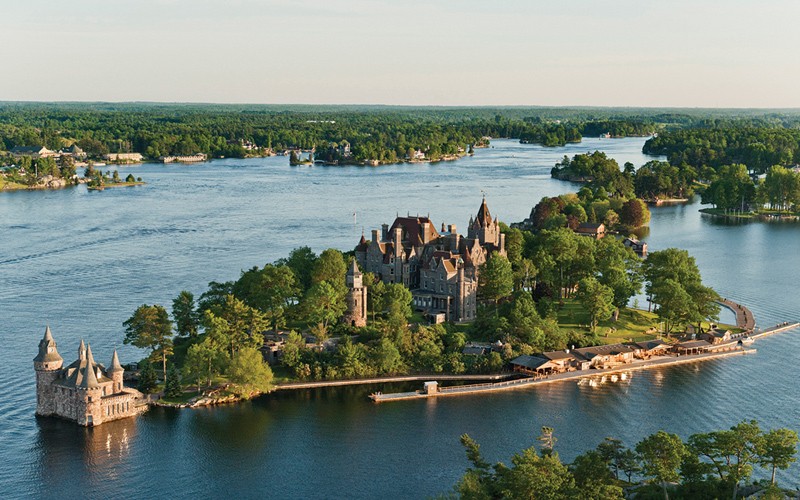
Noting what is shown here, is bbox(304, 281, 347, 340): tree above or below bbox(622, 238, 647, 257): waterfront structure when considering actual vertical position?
above

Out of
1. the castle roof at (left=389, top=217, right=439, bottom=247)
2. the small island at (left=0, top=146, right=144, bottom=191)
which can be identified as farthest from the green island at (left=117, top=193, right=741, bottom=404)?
the small island at (left=0, top=146, right=144, bottom=191)

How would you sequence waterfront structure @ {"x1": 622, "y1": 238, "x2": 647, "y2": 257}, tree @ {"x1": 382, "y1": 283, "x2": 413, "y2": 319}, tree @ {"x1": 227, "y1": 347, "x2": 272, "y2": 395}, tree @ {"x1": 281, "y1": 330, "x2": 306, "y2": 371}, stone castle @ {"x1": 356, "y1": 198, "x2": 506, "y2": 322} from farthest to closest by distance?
waterfront structure @ {"x1": 622, "y1": 238, "x2": 647, "y2": 257} → stone castle @ {"x1": 356, "y1": 198, "x2": 506, "y2": 322} → tree @ {"x1": 382, "y1": 283, "x2": 413, "y2": 319} → tree @ {"x1": 281, "y1": 330, "x2": 306, "y2": 371} → tree @ {"x1": 227, "y1": 347, "x2": 272, "y2": 395}

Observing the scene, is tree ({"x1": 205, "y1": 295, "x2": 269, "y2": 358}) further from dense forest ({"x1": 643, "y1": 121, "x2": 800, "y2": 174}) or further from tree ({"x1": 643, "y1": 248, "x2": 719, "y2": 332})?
dense forest ({"x1": 643, "y1": 121, "x2": 800, "y2": 174})

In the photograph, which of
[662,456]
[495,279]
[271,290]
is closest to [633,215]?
[495,279]

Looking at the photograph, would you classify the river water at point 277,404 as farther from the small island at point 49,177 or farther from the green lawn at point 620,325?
the small island at point 49,177

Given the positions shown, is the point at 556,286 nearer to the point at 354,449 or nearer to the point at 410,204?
the point at 354,449

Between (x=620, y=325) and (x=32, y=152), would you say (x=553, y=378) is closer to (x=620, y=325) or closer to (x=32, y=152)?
(x=620, y=325)

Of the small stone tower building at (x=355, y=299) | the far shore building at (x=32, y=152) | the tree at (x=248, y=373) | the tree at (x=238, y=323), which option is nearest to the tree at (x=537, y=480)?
the tree at (x=248, y=373)
